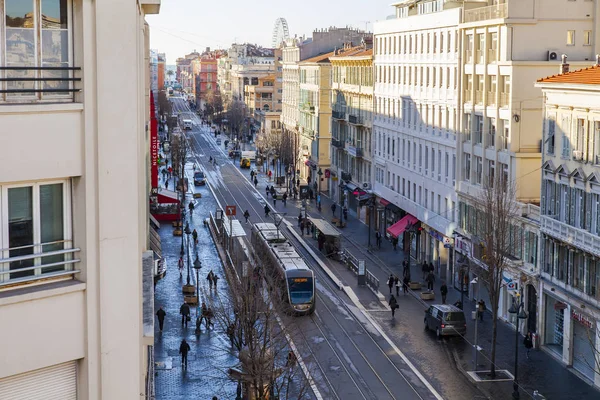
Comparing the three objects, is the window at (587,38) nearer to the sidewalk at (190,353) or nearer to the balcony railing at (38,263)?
the sidewalk at (190,353)

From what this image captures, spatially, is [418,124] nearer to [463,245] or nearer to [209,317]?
[463,245]

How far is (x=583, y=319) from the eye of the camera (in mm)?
36781

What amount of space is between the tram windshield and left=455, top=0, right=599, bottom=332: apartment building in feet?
24.6

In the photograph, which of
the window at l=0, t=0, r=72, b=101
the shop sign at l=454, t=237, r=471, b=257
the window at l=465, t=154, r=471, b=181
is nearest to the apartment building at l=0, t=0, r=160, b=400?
the window at l=0, t=0, r=72, b=101

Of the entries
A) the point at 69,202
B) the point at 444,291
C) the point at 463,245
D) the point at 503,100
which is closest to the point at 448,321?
the point at 444,291

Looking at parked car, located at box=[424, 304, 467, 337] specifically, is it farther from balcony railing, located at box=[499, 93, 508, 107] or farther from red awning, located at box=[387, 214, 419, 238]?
red awning, located at box=[387, 214, 419, 238]

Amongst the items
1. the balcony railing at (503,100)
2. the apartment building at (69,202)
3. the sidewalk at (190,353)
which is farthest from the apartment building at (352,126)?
the apartment building at (69,202)

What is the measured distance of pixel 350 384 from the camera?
35875 millimetres

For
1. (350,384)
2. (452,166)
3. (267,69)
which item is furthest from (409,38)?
(267,69)

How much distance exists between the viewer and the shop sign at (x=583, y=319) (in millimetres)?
36175

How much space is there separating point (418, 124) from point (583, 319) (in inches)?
1079

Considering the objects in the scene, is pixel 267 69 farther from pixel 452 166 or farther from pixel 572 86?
pixel 572 86

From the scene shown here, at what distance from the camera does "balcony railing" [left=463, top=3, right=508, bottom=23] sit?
48094 mm

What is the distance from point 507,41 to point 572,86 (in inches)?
393
